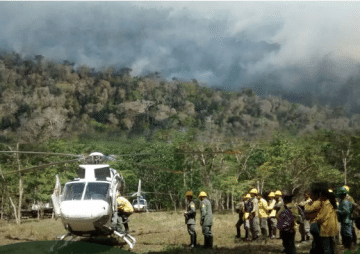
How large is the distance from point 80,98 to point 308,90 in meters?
5.28

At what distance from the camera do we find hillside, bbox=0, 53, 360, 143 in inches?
326

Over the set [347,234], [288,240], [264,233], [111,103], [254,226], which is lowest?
[264,233]

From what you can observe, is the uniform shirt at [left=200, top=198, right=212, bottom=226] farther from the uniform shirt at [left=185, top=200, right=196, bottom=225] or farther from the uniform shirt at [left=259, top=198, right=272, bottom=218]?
the uniform shirt at [left=259, top=198, right=272, bottom=218]

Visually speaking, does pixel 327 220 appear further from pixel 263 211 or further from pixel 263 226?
pixel 263 226

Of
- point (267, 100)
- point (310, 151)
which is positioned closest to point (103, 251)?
point (267, 100)

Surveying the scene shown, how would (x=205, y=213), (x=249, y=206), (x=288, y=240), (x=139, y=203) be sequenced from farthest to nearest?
(x=139, y=203) < (x=249, y=206) < (x=205, y=213) < (x=288, y=240)

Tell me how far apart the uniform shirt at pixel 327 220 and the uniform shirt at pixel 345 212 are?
86cm

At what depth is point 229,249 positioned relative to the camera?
9.15 metres

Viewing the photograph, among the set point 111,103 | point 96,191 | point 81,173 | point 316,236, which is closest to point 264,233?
point 316,236

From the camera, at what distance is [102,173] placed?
30.1 ft

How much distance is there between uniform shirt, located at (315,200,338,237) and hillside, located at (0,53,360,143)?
2.85 metres

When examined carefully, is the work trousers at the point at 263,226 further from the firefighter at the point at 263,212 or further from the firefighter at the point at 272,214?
the firefighter at the point at 272,214

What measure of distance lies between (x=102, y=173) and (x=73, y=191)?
1001 millimetres

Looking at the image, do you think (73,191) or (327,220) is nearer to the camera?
(327,220)
